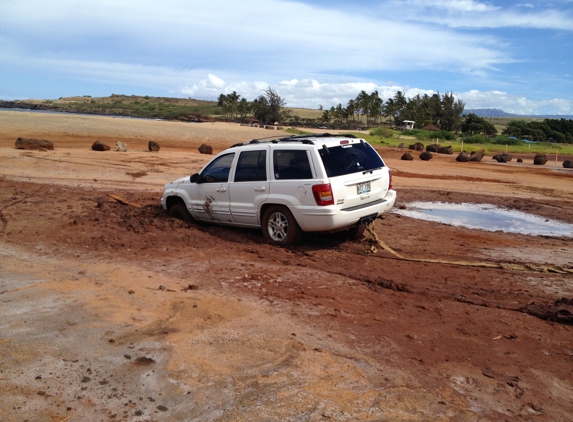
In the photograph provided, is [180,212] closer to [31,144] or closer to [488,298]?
[488,298]

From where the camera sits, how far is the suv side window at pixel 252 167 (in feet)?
31.2

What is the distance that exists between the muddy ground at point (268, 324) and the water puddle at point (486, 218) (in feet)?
3.69

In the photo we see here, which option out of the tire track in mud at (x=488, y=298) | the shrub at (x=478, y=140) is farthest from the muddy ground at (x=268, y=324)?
the shrub at (x=478, y=140)

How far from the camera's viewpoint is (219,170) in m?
10.3

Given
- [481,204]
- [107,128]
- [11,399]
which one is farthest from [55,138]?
[11,399]

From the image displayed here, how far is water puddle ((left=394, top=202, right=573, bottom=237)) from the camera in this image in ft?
40.7

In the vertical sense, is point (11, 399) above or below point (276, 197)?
below

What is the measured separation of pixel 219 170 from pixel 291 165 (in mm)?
1836

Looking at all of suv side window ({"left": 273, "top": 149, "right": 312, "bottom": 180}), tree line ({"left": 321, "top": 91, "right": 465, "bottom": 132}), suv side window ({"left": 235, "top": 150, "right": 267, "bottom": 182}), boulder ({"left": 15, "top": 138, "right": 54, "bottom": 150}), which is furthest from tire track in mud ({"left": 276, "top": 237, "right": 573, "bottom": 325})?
tree line ({"left": 321, "top": 91, "right": 465, "bottom": 132})

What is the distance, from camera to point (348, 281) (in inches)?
298

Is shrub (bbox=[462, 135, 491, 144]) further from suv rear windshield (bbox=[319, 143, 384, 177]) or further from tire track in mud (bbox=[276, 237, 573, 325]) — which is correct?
tire track in mud (bbox=[276, 237, 573, 325])

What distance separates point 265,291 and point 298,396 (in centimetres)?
272

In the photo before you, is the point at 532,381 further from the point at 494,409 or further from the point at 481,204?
the point at 481,204

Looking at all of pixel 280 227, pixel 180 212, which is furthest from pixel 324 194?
pixel 180 212
